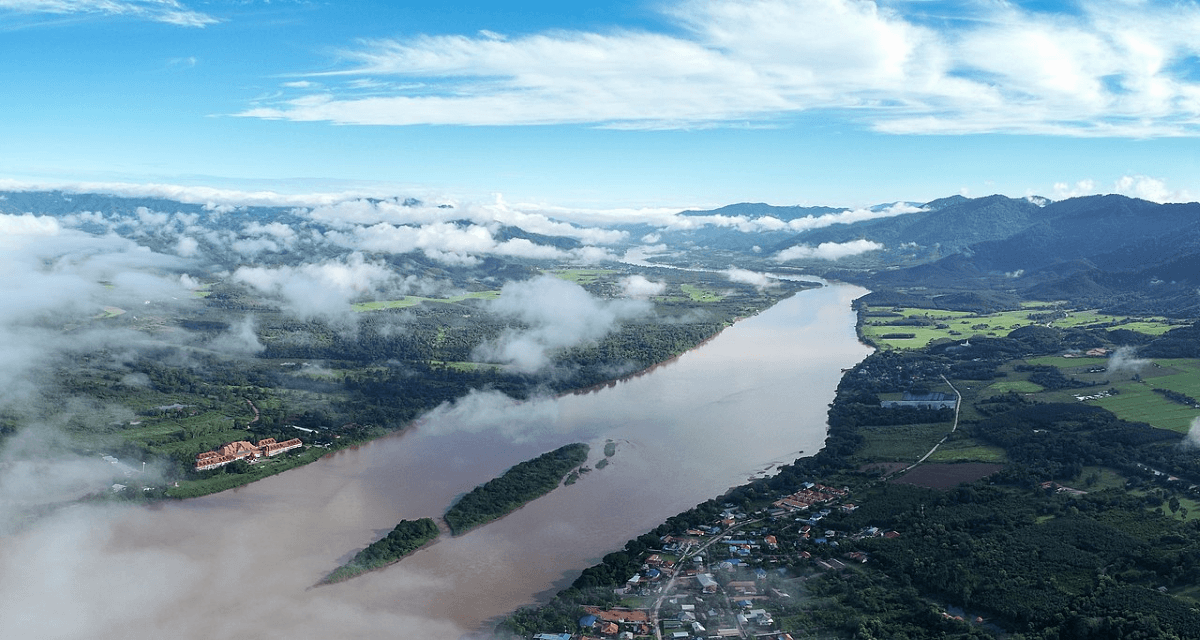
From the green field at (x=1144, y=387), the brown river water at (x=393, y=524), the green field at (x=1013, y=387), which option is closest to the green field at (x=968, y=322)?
the green field at (x=1144, y=387)

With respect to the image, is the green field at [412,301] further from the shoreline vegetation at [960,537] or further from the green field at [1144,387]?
the green field at [1144,387]

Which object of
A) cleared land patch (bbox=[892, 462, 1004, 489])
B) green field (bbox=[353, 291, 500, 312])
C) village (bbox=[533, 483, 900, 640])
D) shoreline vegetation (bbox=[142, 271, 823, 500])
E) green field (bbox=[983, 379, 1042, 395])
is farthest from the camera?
green field (bbox=[353, 291, 500, 312])

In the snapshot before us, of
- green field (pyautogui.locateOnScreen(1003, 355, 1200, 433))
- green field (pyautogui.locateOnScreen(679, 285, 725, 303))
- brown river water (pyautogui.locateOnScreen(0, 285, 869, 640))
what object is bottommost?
brown river water (pyautogui.locateOnScreen(0, 285, 869, 640))

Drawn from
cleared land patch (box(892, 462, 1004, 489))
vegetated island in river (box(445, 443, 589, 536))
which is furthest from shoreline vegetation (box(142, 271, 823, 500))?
cleared land patch (box(892, 462, 1004, 489))

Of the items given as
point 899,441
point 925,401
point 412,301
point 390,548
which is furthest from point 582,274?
point 390,548

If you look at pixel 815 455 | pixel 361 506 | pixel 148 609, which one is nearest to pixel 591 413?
pixel 815 455

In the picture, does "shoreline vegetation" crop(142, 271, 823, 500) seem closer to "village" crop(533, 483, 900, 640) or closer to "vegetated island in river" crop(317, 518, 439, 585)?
"vegetated island in river" crop(317, 518, 439, 585)

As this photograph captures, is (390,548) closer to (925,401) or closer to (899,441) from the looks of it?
(899,441)
